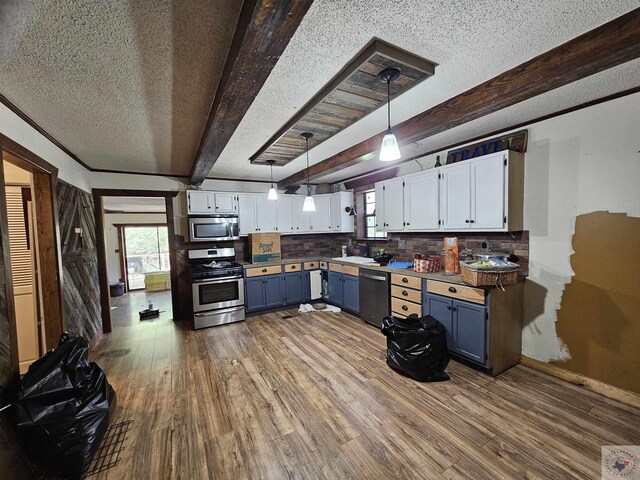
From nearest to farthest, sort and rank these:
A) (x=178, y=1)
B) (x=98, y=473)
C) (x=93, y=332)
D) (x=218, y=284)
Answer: (x=178, y=1) → (x=98, y=473) → (x=93, y=332) → (x=218, y=284)

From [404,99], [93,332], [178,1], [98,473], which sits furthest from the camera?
[93,332]

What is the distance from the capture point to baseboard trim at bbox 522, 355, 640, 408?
82.8 inches

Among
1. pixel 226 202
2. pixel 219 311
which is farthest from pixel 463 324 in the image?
pixel 226 202

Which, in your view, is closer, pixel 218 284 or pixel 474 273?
pixel 474 273

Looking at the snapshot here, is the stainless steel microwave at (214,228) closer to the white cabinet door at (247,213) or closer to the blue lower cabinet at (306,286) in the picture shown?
the white cabinet door at (247,213)

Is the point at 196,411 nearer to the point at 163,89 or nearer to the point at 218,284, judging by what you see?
the point at 218,284

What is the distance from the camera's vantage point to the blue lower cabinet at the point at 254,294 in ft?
14.4

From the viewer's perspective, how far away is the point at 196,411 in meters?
2.16

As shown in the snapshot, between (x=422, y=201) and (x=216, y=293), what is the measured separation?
325cm

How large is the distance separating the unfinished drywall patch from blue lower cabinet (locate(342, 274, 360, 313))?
2.36 m

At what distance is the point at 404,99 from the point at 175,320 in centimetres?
459

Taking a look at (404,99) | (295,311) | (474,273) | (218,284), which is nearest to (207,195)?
(218,284)

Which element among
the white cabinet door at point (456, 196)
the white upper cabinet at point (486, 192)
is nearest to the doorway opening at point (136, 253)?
the white cabinet door at point (456, 196)

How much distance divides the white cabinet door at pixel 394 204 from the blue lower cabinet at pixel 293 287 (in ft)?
6.00
